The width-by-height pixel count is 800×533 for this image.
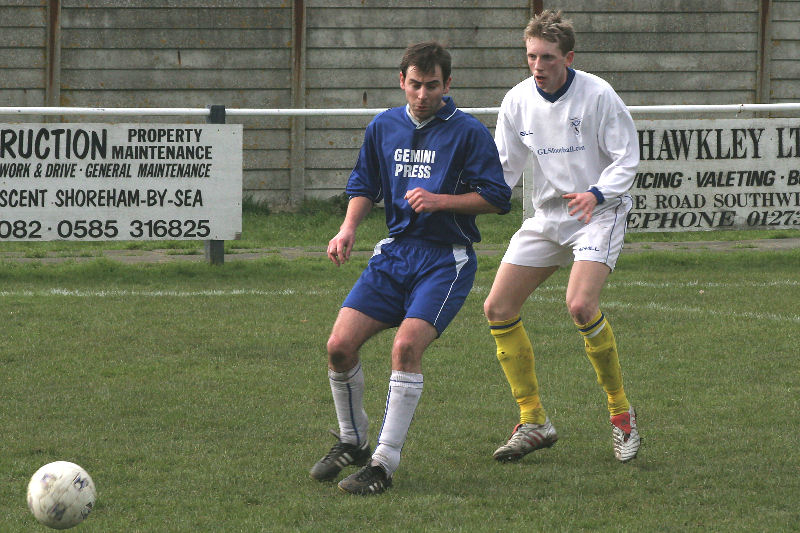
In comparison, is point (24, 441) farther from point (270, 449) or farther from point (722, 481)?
point (722, 481)

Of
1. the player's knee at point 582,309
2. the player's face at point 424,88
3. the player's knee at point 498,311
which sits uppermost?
the player's face at point 424,88

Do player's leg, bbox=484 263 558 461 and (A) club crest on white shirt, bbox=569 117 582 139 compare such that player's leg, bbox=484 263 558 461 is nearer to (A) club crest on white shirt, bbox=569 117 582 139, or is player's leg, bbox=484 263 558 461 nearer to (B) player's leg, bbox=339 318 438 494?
(A) club crest on white shirt, bbox=569 117 582 139

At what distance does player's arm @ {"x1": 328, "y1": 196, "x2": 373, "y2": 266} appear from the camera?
201 inches

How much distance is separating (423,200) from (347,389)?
0.90 metres

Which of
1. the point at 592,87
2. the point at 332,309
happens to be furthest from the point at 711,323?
the point at 592,87

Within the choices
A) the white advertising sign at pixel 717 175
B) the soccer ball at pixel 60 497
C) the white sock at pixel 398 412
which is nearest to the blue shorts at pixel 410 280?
the white sock at pixel 398 412

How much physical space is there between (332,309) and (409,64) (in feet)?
15.5

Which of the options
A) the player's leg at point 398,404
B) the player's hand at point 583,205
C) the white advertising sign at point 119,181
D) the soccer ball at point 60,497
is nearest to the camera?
the soccer ball at point 60,497

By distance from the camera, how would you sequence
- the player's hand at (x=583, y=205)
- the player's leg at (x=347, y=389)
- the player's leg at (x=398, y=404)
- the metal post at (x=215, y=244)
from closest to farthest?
the player's leg at (x=398, y=404) → the player's leg at (x=347, y=389) → the player's hand at (x=583, y=205) → the metal post at (x=215, y=244)

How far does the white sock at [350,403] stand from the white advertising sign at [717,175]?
731cm

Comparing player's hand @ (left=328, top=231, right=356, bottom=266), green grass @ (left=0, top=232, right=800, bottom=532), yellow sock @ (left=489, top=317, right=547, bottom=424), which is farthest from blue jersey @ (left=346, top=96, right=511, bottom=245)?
green grass @ (left=0, top=232, right=800, bottom=532)

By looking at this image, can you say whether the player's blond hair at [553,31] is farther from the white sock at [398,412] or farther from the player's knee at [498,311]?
the white sock at [398,412]

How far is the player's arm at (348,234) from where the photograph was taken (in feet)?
16.8

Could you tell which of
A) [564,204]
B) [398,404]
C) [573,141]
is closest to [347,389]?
[398,404]
